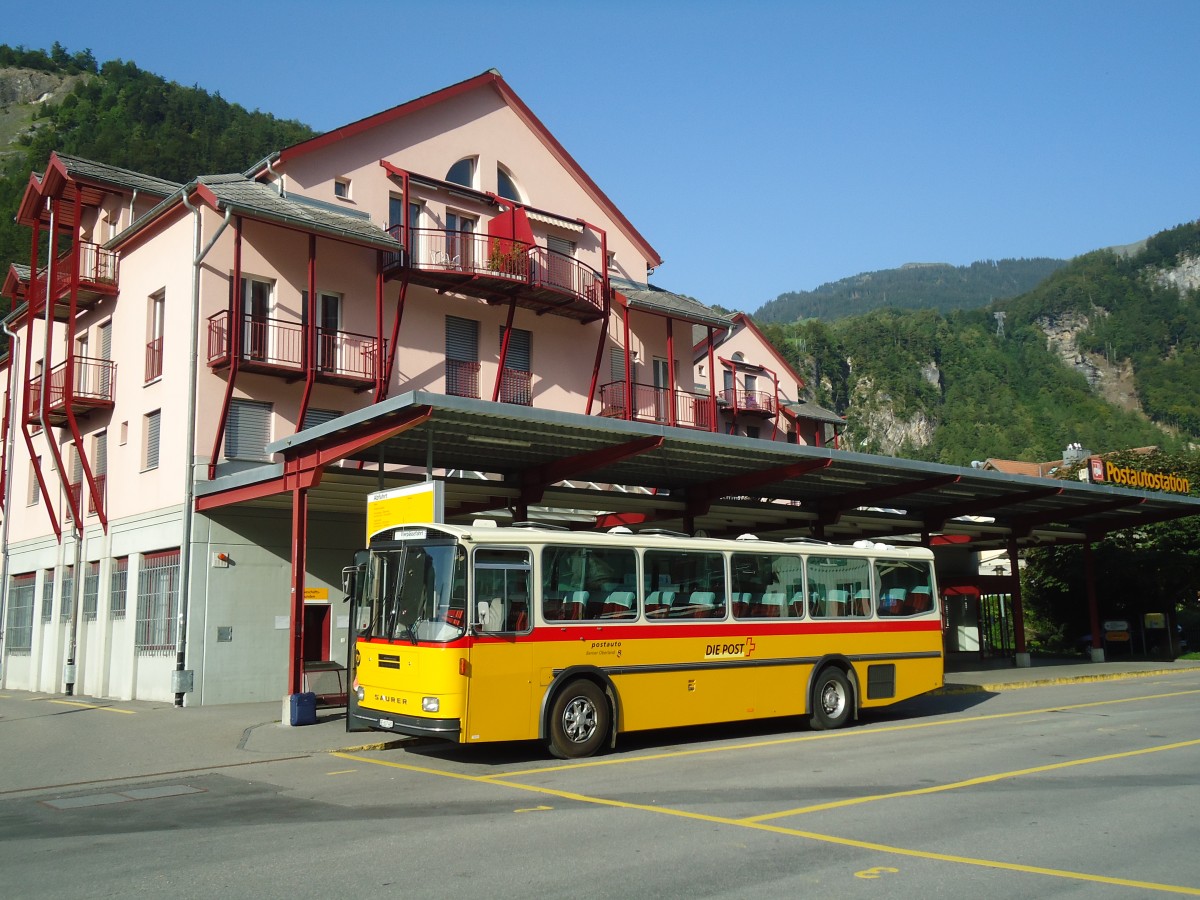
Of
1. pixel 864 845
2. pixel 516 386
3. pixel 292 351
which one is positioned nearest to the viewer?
pixel 864 845

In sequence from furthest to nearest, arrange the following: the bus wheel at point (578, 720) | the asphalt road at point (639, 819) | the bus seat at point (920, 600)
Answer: the bus seat at point (920, 600) < the bus wheel at point (578, 720) < the asphalt road at point (639, 819)

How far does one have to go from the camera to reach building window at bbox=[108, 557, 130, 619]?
25.5 meters

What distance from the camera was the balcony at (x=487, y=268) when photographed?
26562 millimetres

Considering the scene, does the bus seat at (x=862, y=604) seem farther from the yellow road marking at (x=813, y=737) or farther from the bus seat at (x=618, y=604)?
the bus seat at (x=618, y=604)

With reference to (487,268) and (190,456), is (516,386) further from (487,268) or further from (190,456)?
(190,456)

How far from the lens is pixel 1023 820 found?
8.67 metres

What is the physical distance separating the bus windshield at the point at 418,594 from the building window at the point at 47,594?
68.3ft

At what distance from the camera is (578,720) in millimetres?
13203

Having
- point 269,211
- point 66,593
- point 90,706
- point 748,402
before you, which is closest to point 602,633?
point 269,211

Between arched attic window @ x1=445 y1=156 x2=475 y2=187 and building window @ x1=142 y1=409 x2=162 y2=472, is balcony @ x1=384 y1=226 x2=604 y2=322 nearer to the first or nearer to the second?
arched attic window @ x1=445 y1=156 x2=475 y2=187

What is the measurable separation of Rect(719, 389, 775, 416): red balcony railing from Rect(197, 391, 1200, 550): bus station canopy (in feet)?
37.4

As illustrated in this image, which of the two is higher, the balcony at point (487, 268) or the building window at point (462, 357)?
the balcony at point (487, 268)

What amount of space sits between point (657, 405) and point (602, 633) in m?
19.8

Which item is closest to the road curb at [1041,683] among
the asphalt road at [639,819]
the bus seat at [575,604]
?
the asphalt road at [639,819]
